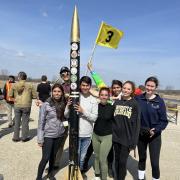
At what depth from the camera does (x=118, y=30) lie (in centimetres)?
897

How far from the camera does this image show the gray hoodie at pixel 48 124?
529 centimetres

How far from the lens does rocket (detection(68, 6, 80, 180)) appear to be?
17.9ft

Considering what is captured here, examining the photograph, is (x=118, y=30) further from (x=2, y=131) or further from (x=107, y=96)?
(x=2, y=131)

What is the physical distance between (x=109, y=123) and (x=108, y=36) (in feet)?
12.9

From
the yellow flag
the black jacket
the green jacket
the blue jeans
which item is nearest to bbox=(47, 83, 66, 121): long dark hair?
the blue jeans

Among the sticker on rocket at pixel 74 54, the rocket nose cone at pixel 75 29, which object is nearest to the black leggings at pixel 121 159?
the sticker on rocket at pixel 74 54

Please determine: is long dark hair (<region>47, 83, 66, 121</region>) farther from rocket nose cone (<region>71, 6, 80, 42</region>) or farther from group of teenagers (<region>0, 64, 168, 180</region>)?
rocket nose cone (<region>71, 6, 80, 42</region>)

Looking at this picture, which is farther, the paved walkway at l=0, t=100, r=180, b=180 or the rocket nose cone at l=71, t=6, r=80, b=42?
the paved walkway at l=0, t=100, r=180, b=180

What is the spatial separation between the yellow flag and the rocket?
258 cm

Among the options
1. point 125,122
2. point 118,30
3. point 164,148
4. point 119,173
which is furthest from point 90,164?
point 118,30

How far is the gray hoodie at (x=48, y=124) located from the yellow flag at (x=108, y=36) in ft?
11.2

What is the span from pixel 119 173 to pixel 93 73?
275 centimetres

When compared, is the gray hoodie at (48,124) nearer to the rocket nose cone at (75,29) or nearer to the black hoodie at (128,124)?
the black hoodie at (128,124)

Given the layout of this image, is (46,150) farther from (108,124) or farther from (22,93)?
(22,93)
